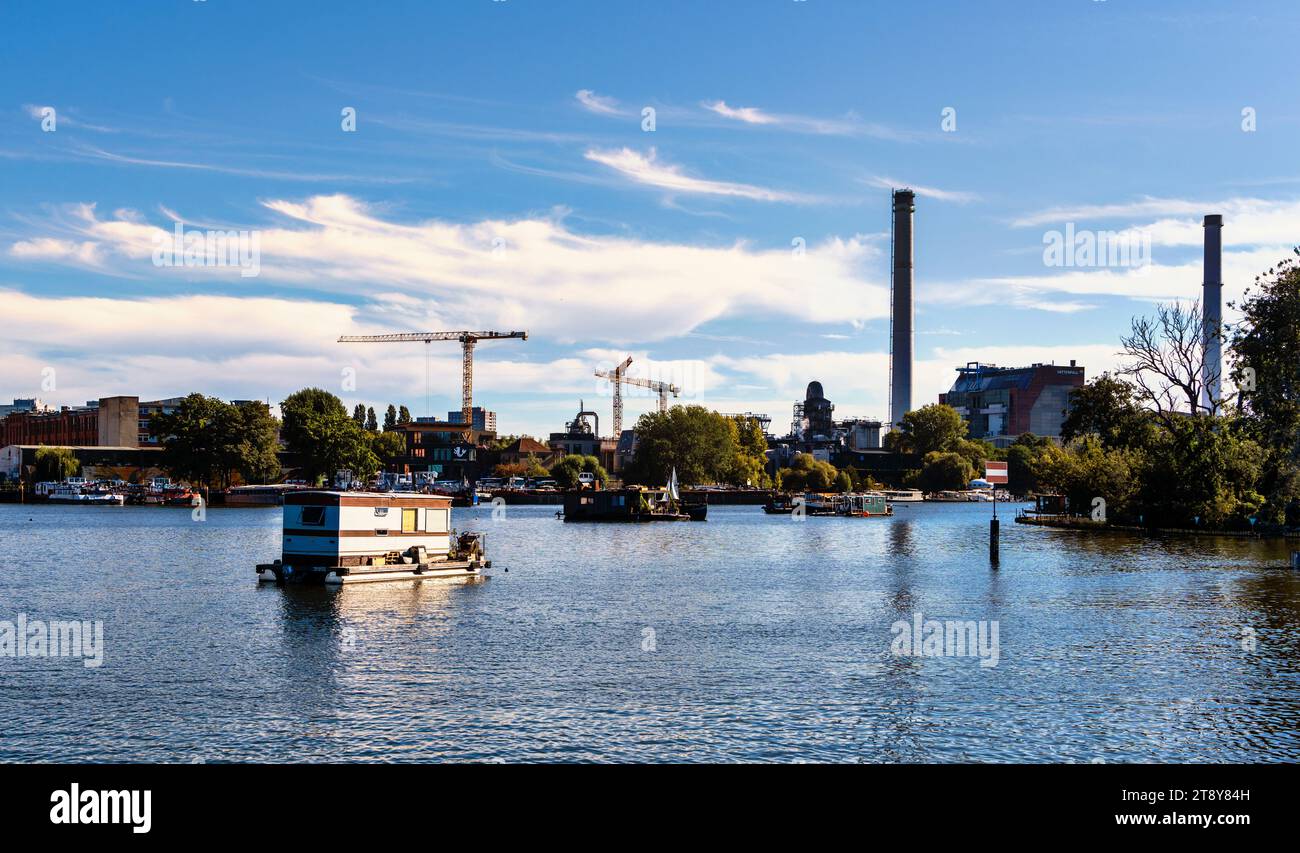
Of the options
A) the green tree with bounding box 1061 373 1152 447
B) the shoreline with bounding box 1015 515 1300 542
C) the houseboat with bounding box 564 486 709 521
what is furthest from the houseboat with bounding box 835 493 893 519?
the green tree with bounding box 1061 373 1152 447

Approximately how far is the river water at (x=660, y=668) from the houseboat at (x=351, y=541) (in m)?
1.29

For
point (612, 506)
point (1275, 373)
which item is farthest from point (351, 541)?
point (612, 506)

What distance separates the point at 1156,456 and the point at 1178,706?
3446 inches

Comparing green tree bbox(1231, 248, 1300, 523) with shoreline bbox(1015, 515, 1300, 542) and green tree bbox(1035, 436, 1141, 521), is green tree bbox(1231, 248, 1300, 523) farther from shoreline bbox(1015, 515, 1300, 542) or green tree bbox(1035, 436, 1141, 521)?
green tree bbox(1035, 436, 1141, 521)

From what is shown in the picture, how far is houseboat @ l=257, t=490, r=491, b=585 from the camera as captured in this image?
197ft

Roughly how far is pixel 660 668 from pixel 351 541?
2916 cm

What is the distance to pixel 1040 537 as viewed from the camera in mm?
116125

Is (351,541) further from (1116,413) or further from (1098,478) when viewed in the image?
(1098,478)

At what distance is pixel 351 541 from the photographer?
199ft

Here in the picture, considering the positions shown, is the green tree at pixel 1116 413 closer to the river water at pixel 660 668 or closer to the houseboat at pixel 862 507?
the river water at pixel 660 668

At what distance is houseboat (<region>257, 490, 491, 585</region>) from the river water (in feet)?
4.22

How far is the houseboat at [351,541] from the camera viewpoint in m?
59.9
